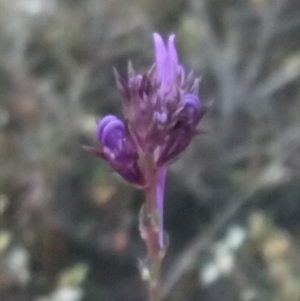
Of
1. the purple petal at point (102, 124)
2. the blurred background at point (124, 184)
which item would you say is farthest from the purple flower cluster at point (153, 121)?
the blurred background at point (124, 184)

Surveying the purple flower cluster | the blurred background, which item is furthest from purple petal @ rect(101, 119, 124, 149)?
the blurred background

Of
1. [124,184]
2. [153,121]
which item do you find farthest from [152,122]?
[124,184]

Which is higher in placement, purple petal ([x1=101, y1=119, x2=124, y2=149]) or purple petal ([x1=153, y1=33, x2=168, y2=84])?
purple petal ([x1=153, y1=33, x2=168, y2=84])

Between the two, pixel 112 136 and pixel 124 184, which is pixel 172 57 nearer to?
pixel 112 136

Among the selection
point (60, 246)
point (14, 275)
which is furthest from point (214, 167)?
point (14, 275)

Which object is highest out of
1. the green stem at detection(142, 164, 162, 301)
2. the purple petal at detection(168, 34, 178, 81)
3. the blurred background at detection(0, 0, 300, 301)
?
the blurred background at detection(0, 0, 300, 301)

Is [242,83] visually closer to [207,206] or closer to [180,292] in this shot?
[207,206]

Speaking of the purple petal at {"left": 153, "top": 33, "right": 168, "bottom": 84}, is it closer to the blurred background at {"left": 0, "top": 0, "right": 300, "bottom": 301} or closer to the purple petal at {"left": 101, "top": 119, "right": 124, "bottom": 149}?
the purple petal at {"left": 101, "top": 119, "right": 124, "bottom": 149}

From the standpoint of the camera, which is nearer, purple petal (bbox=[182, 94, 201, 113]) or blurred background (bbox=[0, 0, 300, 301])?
purple petal (bbox=[182, 94, 201, 113])
